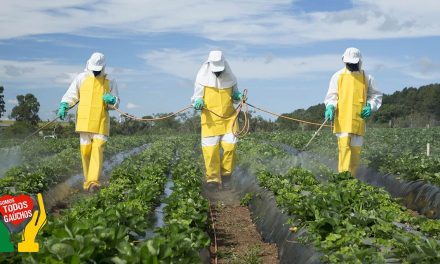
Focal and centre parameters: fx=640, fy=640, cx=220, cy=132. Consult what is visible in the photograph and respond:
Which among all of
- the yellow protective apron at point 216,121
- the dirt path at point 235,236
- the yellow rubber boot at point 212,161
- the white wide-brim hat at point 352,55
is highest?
the white wide-brim hat at point 352,55

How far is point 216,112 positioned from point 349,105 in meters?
2.03

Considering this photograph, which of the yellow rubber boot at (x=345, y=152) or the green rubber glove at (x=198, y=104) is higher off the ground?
the green rubber glove at (x=198, y=104)

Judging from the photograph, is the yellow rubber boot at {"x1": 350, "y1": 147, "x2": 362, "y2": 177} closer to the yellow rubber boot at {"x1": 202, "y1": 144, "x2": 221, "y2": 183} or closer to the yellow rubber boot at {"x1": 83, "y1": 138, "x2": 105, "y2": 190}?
the yellow rubber boot at {"x1": 202, "y1": 144, "x2": 221, "y2": 183}

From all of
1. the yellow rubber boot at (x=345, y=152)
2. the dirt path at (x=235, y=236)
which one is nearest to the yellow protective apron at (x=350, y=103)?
the yellow rubber boot at (x=345, y=152)

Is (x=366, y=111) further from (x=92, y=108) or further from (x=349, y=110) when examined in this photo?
(x=92, y=108)

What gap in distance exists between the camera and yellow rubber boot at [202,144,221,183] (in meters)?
9.82

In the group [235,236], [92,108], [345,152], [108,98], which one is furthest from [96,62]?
[345,152]

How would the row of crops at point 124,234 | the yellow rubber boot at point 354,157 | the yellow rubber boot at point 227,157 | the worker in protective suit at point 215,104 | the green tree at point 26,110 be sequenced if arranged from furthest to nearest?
the green tree at point 26,110
the yellow rubber boot at point 227,157
the worker in protective suit at point 215,104
the yellow rubber boot at point 354,157
the row of crops at point 124,234

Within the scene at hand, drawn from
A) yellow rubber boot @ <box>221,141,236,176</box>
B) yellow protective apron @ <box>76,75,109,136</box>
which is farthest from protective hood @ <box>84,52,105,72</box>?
yellow rubber boot @ <box>221,141,236,176</box>

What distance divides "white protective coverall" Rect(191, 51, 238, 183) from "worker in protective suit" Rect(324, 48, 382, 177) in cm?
156

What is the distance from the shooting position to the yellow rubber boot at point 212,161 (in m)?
9.82

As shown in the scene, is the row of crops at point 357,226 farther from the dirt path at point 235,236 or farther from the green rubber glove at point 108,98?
the green rubber glove at point 108,98

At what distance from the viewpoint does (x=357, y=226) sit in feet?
16.3

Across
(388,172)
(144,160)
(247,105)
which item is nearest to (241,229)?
(247,105)
